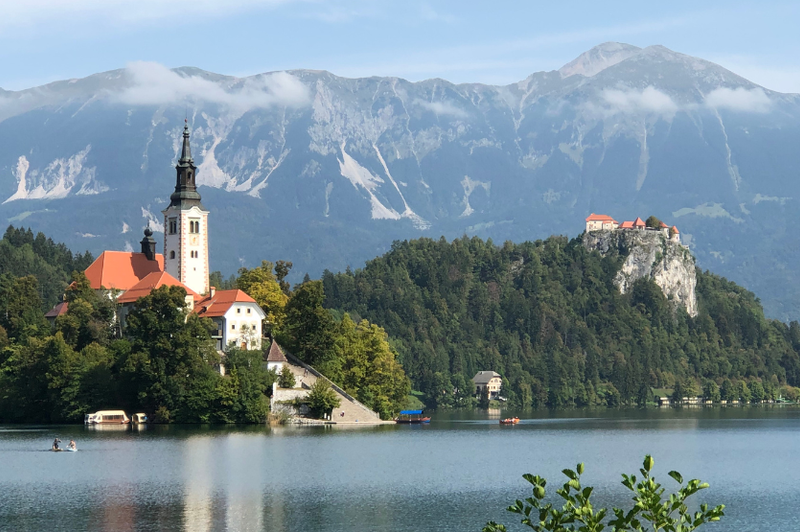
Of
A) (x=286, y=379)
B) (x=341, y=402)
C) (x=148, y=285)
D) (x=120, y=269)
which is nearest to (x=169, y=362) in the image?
(x=286, y=379)

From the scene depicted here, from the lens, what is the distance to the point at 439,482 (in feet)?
230

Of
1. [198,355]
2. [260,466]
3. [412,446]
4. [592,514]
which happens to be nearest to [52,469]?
[260,466]

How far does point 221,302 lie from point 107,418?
1994 cm

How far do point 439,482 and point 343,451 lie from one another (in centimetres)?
1830

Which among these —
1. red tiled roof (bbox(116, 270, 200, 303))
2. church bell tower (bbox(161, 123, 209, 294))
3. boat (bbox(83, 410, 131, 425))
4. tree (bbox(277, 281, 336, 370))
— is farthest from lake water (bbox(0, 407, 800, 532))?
church bell tower (bbox(161, 123, 209, 294))

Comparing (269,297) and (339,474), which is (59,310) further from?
(339,474)

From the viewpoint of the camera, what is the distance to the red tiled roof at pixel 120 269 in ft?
450

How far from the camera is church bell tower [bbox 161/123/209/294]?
456 ft

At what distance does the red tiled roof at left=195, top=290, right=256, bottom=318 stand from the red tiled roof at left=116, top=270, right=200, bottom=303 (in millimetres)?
3391

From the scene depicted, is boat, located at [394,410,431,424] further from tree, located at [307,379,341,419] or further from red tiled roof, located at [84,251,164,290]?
red tiled roof, located at [84,251,164,290]

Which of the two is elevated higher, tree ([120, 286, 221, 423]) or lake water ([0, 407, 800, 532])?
tree ([120, 286, 221, 423])

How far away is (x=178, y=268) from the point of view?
456 feet

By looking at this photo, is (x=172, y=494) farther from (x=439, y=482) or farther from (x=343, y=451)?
(x=343, y=451)

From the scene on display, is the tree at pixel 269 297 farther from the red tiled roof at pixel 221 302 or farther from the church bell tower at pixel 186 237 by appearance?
the church bell tower at pixel 186 237
